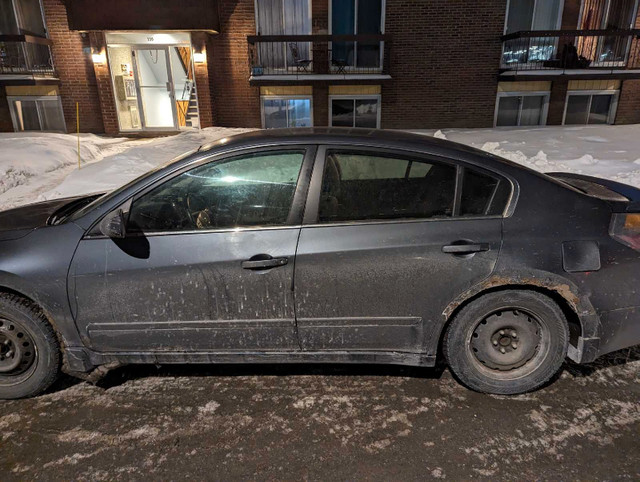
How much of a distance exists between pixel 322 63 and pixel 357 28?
4.74 feet

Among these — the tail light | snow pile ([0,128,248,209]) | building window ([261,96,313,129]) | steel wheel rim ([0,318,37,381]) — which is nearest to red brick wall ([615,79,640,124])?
building window ([261,96,313,129])

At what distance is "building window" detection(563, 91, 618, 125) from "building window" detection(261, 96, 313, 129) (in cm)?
820

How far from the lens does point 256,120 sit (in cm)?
1453

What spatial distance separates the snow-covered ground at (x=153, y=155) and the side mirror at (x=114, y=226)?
5507 millimetres

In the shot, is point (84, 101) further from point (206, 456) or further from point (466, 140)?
point (206, 456)

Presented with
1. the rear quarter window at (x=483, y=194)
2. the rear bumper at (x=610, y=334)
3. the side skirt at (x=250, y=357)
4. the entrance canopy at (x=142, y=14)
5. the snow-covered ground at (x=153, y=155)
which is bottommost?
the side skirt at (x=250, y=357)

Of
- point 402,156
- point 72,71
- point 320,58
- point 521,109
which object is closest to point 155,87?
point 72,71

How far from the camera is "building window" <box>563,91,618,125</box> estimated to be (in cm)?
1484

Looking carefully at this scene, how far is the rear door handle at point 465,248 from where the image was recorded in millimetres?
2805

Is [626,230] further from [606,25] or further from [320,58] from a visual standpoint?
[606,25]

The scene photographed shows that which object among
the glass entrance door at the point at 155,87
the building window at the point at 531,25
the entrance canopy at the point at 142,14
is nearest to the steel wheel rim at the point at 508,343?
the entrance canopy at the point at 142,14

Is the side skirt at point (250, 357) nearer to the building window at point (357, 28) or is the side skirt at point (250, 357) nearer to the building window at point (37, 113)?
the building window at point (357, 28)

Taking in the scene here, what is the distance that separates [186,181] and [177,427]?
4.89 feet

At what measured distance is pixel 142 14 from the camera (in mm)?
13000
